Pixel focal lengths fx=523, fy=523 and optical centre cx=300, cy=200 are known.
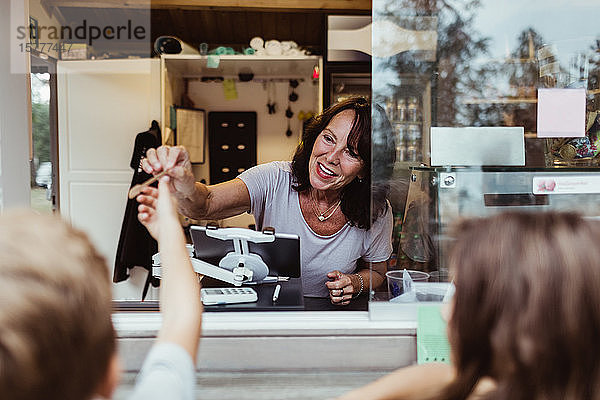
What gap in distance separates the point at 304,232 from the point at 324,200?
145 mm

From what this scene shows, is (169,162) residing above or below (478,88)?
below

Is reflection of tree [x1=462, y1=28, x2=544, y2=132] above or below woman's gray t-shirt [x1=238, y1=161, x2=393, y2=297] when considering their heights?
above

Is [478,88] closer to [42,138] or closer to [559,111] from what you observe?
[559,111]

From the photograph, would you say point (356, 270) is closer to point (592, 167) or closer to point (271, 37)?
point (592, 167)

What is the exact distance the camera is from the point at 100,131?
3.45m

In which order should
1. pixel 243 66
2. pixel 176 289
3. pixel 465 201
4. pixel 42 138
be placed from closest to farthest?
pixel 176 289 < pixel 465 201 < pixel 42 138 < pixel 243 66

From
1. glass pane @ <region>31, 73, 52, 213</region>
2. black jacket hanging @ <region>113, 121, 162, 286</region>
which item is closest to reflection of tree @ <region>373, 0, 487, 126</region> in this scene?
black jacket hanging @ <region>113, 121, 162, 286</region>

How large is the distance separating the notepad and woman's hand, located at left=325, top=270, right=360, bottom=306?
1.51 feet

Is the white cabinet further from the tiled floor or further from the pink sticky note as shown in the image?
the pink sticky note

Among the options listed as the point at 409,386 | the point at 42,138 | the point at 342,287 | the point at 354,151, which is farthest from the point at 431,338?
the point at 42,138

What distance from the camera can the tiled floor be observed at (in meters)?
1.08

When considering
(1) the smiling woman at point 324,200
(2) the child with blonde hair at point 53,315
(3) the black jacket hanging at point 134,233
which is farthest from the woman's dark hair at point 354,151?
(3) the black jacket hanging at point 134,233

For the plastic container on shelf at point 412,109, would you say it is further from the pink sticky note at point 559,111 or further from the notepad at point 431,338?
the notepad at point 431,338

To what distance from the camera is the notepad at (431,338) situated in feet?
3.78
